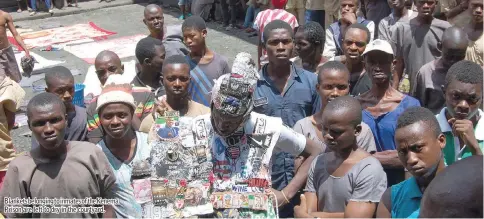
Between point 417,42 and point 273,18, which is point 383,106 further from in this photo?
point 273,18

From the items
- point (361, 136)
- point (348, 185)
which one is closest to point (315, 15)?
point (361, 136)

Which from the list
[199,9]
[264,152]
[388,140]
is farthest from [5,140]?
[199,9]

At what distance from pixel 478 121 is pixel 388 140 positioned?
619 mm

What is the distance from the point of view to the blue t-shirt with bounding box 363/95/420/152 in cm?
403

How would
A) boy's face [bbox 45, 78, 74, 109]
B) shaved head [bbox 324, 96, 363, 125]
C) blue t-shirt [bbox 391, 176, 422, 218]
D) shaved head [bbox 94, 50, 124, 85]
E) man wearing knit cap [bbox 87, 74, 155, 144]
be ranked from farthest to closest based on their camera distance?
shaved head [bbox 94, 50, 124, 85] < boy's face [bbox 45, 78, 74, 109] < man wearing knit cap [bbox 87, 74, 155, 144] < shaved head [bbox 324, 96, 363, 125] < blue t-shirt [bbox 391, 176, 422, 218]

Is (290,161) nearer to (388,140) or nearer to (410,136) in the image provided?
(388,140)

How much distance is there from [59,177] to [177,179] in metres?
0.66

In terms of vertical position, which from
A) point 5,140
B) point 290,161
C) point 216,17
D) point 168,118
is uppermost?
point 168,118

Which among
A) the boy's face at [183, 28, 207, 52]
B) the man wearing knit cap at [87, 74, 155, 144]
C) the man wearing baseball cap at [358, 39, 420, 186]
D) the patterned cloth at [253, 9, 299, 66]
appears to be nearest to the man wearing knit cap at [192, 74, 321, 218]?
the man wearing baseball cap at [358, 39, 420, 186]

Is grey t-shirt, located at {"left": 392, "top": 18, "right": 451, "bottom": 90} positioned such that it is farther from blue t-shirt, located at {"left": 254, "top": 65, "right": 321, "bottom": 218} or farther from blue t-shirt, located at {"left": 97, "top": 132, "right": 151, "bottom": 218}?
blue t-shirt, located at {"left": 97, "top": 132, "right": 151, "bottom": 218}

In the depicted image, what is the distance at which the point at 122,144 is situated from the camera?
145 inches

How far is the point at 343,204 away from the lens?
10.7 feet

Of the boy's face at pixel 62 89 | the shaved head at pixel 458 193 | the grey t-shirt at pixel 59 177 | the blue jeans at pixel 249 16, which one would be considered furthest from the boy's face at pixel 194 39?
the blue jeans at pixel 249 16

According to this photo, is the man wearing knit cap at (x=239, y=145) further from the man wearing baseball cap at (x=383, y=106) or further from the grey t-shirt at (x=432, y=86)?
the grey t-shirt at (x=432, y=86)
